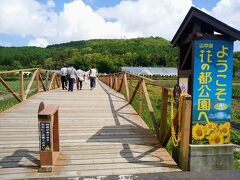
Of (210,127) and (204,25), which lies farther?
(204,25)

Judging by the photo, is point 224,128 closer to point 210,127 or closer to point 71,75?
point 210,127

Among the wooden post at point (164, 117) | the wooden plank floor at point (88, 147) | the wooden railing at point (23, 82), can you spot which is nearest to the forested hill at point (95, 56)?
the wooden railing at point (23, 82)

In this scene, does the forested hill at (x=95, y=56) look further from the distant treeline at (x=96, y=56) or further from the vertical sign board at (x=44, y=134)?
the vertical sign board at (x=44, y=134)

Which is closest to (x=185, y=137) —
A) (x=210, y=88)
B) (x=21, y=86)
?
(x=210, y=88)

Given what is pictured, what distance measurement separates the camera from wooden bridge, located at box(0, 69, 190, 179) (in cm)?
438

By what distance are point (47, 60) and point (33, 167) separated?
11100 cm

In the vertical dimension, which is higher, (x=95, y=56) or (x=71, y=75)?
(x=95, y=56)

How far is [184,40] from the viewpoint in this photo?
5168 mm

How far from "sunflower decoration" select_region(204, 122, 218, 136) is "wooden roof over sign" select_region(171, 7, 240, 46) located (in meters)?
1.30

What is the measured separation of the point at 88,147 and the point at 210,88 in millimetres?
2273

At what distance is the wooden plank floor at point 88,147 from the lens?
4379 millimetres

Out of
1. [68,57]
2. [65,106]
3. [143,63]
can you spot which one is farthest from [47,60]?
[65,106]

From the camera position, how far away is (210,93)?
15.1ft

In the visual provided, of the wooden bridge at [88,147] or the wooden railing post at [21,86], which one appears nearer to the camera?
the wooden bridge at [88,147]
